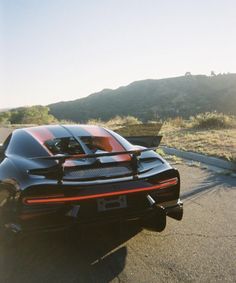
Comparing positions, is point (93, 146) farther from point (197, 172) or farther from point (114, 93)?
point (114, 93)

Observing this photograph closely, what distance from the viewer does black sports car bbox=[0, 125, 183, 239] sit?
3.47m

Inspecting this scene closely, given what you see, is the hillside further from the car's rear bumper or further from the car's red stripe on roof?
the car's rear bumper

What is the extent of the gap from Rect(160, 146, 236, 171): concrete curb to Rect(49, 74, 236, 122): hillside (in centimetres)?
4526

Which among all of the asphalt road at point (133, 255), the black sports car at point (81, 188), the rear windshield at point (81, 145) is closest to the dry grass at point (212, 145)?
the asphalt road at point (133, 255)

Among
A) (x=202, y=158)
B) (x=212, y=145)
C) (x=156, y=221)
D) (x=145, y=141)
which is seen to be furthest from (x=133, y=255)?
(x=212, y=145)

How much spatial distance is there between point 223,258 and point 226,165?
5364 millimetres

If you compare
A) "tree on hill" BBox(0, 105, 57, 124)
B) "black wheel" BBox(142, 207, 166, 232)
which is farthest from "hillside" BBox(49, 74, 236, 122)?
"black wheel" BBox(142, 207, 166, 232)

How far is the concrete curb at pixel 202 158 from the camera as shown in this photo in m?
8.78

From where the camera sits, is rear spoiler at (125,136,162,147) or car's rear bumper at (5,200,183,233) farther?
rear spoiler at (125,136,162,147)

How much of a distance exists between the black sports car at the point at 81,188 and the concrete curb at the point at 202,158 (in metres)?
4.83

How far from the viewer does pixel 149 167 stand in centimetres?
406

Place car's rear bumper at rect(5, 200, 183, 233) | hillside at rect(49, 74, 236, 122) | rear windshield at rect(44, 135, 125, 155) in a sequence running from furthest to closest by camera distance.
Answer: hillside at rect(49, 74, 236, 122), rear windshield at rect(44, 135, 125, 155), car's rear bumper at rect(5, 200, 183, 233)

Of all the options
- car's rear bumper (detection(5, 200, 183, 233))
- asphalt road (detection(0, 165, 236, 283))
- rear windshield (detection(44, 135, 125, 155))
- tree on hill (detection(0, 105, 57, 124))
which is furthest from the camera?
tree on hill (detection(0, 105, 57, 124))

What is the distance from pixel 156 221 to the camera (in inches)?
166
